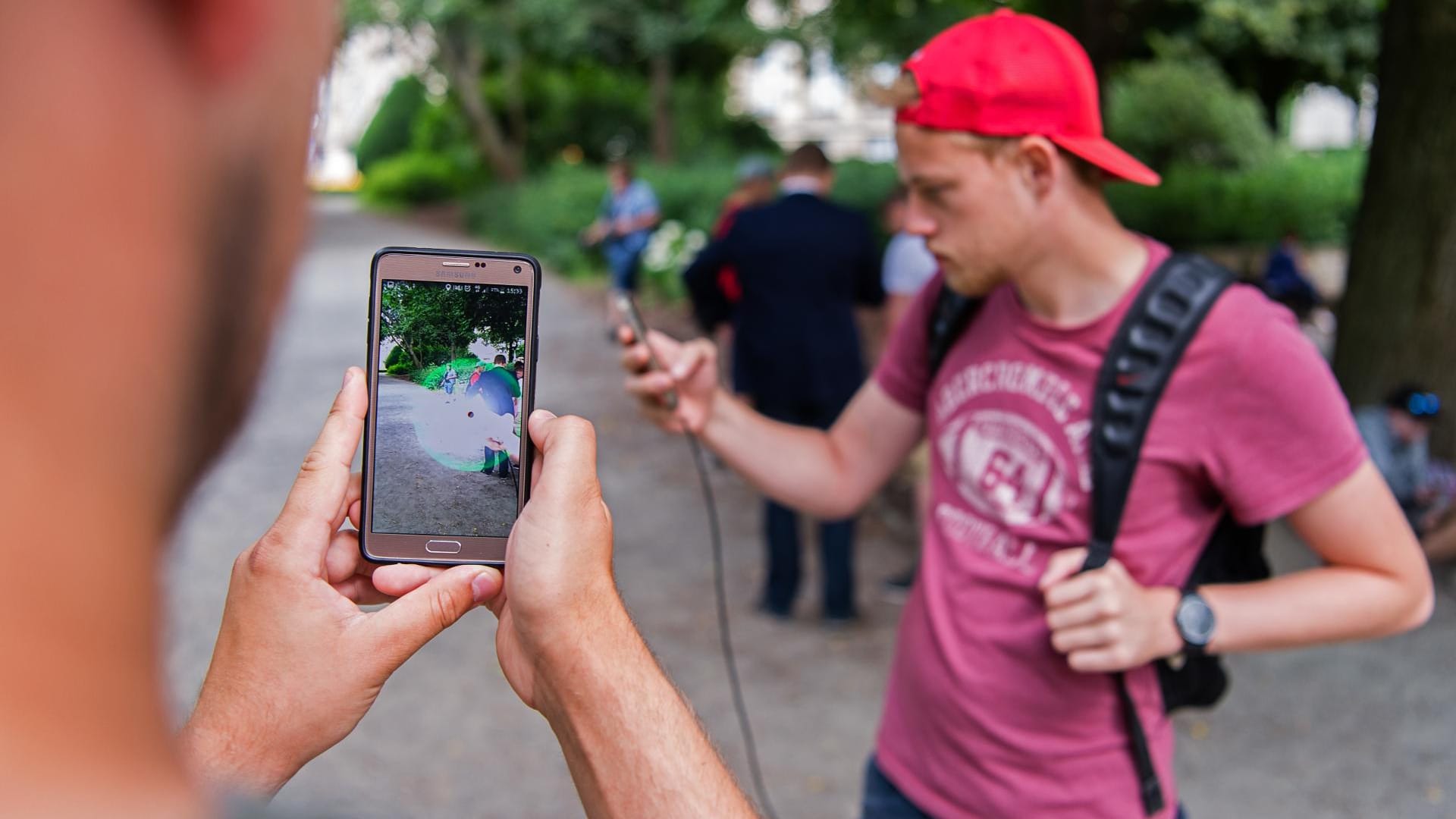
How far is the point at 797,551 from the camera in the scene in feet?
20.4

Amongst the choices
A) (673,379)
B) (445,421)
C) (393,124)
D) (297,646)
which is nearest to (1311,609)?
(673,379)

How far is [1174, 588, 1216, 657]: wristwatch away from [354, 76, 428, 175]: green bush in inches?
1608

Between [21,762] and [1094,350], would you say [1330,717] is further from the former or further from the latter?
[21,762]

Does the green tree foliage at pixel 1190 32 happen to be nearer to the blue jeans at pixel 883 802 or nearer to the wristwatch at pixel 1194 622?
the blue jeans at pixel 883 802

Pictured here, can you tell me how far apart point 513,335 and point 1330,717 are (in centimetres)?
474

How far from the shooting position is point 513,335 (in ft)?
4.65

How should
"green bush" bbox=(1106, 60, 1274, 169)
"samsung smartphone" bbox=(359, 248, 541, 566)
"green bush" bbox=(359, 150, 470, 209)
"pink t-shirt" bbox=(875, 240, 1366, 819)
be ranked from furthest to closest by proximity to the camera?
"green bush" bbox=(359, 150, 470, 209) < "green bush" bbox=(1106, 60, 1274, 169) < "pink t-shirt" bbox=(875, 240, 1366, 819) < "samsung smartphone" bbox=(359, 248, 541, 566)

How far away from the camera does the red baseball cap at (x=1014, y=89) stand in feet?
7.01

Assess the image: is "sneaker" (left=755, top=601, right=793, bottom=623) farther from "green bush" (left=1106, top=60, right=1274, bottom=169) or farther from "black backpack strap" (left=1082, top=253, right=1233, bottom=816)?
"green bush" (left=1106, top=60, right=1274, bottom=169)

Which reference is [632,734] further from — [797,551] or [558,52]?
[558,52]

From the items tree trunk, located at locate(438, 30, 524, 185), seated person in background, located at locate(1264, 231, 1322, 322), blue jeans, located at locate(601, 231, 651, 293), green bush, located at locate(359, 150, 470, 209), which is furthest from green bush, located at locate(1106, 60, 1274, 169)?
green bush, located at locate(359, 150, 470, 209)

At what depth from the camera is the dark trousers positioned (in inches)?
239

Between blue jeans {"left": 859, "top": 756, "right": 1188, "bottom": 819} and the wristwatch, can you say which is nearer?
the wristwatch

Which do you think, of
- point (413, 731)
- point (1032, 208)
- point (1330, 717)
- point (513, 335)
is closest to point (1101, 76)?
point (1330, 717)
